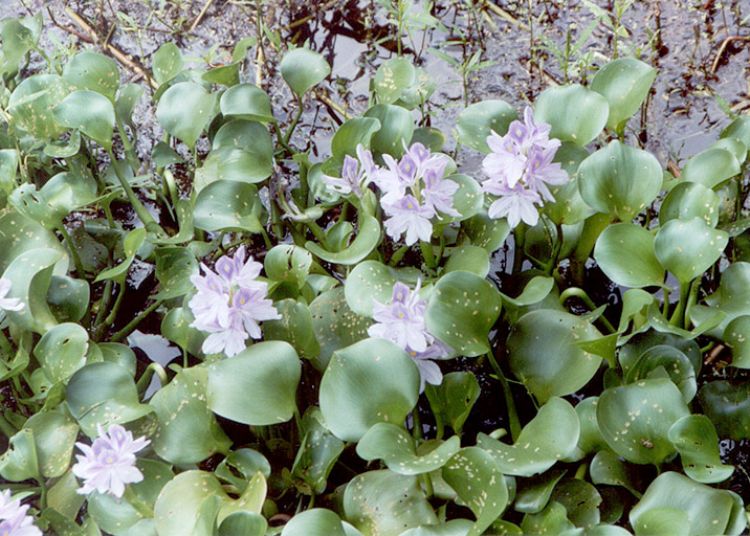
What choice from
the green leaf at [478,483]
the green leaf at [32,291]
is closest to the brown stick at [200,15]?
the green leaf at [32,291]

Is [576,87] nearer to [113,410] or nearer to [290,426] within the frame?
[290,426]

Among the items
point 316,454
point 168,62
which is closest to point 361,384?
point 316,454

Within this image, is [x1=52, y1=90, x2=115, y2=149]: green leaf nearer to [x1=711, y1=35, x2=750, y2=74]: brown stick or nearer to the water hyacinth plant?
the water hyacinth plant

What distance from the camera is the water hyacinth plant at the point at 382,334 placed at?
4.61 ft

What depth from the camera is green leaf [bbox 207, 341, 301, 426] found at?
1465 millimetres

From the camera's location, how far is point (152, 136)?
96.1 inches

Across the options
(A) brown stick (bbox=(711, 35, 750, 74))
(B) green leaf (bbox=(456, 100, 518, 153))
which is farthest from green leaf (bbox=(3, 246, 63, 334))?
(A) brown stick (bbox=(711, 35, 750, 74))

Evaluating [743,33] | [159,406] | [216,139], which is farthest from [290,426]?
[743,33]

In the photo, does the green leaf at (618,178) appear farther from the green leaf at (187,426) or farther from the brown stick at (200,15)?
the brown stick at (200,15)

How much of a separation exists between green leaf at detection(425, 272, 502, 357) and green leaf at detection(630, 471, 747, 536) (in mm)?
330

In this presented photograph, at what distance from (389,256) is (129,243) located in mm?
506

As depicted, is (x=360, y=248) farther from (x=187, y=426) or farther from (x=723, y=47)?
(x=723, y=47)

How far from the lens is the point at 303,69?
2020 mm

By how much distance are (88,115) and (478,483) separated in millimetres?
1102
